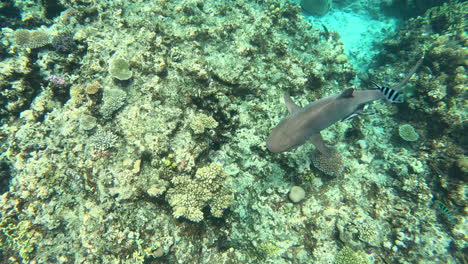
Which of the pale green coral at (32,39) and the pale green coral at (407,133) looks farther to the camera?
the pale green coral at (407,133)

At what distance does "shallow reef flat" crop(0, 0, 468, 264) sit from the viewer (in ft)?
14.6

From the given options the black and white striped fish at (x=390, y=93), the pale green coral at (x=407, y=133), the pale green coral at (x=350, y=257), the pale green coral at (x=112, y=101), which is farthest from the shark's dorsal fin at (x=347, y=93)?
the pale green coral at (x=112, y=101)

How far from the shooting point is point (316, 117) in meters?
4.11

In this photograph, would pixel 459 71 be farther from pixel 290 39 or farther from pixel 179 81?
pixel 179 81

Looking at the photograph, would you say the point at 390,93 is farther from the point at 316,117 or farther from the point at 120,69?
the point at 120,69

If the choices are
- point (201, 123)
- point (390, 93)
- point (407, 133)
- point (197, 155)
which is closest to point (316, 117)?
point (390, 93)

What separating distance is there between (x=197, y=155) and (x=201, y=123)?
28.0 inches

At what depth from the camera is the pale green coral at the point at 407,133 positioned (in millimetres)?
6430

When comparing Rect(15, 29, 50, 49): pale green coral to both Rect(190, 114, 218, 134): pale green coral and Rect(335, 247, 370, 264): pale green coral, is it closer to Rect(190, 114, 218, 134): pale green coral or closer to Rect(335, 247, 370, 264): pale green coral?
Rect(190, 114, 218, 134): pale green coral

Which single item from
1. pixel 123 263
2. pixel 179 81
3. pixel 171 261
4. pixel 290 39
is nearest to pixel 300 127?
pixel 179 81

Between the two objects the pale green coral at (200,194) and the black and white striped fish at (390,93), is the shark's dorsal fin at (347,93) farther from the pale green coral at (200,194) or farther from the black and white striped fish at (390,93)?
the pale green coral at (200,194)

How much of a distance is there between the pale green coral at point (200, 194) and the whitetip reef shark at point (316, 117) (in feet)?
4.64

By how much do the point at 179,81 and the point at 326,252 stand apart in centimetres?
514

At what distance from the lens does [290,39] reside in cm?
764
